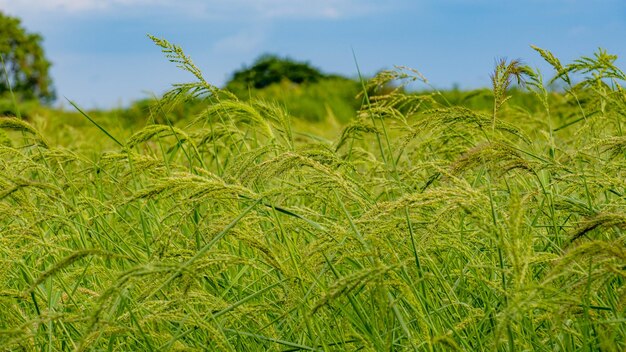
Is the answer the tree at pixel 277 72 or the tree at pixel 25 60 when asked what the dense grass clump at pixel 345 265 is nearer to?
the tree at pixel 277 72

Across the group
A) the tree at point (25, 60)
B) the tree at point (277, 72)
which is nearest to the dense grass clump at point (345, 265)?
the tree at point (277, 72)

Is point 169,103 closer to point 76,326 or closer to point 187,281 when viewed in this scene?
point 76,326

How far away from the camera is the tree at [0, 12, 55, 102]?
3325 centimetres

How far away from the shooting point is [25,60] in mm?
34312

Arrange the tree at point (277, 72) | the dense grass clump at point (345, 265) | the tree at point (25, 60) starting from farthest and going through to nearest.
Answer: the tree at point (25, 60) → the tree at point (277, 72) → the dense grass clump at point (345, 265)

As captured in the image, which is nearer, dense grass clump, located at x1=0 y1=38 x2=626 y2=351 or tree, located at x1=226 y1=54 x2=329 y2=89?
dense grass clump, located at x1=0 y1=38 x2=626 y2=351

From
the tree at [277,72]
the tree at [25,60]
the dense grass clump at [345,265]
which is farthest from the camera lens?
the tree at [25,60]

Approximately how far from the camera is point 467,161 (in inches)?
78.9

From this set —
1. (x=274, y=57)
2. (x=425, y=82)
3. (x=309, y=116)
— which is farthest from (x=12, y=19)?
(x=425, y=82)

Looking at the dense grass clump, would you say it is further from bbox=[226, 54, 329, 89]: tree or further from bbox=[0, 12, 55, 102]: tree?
bbox=[0, 12, 55, 102]: tree

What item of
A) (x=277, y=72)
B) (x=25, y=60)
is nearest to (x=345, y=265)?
(x=277, y=72)

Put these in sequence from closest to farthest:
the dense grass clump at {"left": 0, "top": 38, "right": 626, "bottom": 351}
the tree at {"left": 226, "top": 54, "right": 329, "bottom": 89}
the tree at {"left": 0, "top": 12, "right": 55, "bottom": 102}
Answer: the dense grass clump at {"left": 0, "top": 38, "right": 626, "bottom": 351}
the tree at {"left": 226, "top": 54, "right": 329, "bottom": 89}
the tree at {"left": 0, "top": 12, "right": 55, "bottom": 102}

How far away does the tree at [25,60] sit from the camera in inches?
A: 1309

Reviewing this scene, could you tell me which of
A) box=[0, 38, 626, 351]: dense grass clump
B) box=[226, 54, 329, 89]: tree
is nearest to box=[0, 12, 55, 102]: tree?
box=[226, 54, 329, 89]: tree
